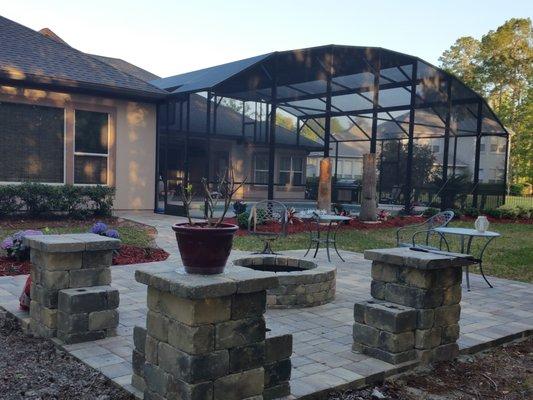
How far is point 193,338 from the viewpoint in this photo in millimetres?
2432

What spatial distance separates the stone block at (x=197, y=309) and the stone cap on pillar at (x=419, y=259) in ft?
5.43

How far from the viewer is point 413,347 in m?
3.70

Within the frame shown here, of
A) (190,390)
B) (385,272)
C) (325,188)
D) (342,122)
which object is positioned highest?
(342,122)

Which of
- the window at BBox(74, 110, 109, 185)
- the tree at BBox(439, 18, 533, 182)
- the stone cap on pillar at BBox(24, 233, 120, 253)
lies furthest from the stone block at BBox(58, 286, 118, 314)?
the tree at BBox(439, 18, 533, 182)

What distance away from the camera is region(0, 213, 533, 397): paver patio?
3.34 metres

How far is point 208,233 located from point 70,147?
1081 centimetres

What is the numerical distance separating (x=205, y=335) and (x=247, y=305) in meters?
0.30

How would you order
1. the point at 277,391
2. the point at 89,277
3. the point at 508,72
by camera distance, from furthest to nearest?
1. the point at 508,72
2. the point at 89,277
3. the point at 277,391

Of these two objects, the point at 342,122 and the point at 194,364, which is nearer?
the point at 194,364

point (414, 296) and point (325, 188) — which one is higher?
point (325, 188)

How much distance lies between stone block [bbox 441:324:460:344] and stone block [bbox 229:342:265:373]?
70.7 inches

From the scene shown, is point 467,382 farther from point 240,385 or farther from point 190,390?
point 190,390

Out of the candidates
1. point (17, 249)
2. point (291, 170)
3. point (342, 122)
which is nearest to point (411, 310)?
point (17, 249)

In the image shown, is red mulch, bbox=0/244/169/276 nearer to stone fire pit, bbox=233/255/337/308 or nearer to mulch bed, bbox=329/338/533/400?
stone fire pit, bbox=233/255/337/308
